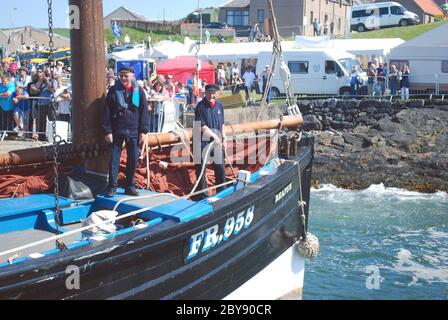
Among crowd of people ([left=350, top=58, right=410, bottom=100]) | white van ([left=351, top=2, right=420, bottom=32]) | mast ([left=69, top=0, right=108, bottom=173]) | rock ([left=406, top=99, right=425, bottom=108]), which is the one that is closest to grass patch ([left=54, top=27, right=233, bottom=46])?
white van ([left=351, top=2, right=420, bottom=32])

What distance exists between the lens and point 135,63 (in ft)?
70.8

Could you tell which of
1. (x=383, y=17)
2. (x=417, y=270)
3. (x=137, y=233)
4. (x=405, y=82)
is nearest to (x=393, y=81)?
(x=405, y=82)

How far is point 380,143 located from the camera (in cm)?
2053

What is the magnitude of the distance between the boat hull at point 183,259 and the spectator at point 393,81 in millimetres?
16714

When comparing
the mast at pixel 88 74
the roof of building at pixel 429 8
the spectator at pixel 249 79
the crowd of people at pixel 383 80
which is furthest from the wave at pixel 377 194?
the roof of building at pixel 429 8

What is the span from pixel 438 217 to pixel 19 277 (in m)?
12.3

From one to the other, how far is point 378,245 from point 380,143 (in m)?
8.62

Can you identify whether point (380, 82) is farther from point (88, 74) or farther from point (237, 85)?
point (88, 74)

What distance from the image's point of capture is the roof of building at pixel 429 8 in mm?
55031

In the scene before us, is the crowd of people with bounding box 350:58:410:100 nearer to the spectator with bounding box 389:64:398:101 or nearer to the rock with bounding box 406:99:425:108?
the spectator with bounding box 389:64:398:101

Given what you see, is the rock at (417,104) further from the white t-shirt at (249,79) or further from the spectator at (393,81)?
the white t-shirt at (249,79)

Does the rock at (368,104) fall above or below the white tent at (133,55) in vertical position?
below

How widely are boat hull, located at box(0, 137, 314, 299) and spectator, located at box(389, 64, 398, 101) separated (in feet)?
54.8

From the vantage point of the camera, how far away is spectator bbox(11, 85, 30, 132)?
11.1 metres
